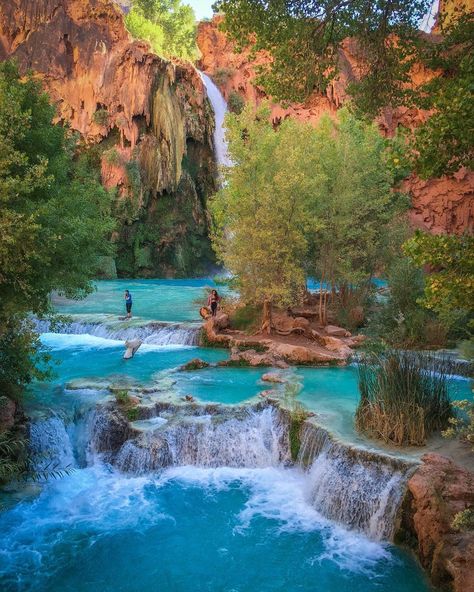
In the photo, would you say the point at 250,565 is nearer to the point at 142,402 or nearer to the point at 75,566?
the point at 75,566

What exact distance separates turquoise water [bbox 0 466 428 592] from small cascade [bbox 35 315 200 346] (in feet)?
28.0

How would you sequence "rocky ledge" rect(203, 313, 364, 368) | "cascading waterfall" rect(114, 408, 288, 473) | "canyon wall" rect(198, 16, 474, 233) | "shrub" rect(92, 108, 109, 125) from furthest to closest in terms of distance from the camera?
"shrub" rect(92, 108, 109, 125) → "canyon wall" rect(198, 16, 474, 233) → "rocky ledge" rect(203, 313, 364, 368) → "cascading waterfall" rect(114, 408, 288, 473)

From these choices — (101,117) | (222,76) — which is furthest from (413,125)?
(101,117)

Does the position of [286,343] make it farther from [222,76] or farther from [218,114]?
[222,76]

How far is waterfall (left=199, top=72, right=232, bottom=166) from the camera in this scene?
136 feet

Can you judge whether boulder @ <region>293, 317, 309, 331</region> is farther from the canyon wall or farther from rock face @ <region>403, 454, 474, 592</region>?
the canyon wall

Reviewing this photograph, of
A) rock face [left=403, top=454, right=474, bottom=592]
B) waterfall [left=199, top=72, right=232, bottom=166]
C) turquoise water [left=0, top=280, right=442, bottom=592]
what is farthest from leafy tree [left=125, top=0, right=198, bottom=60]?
rock face [left=403, top=454, right=474, bottom=592]

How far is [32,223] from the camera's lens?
30.1 ft

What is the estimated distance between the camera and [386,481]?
327 inches

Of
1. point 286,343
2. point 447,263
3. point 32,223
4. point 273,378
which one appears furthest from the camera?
point 286,343

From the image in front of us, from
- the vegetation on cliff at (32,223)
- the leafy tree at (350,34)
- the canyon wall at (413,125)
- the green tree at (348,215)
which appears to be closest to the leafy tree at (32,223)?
the vegetation on cliff at (32,223)

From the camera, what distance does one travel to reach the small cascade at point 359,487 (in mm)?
8117

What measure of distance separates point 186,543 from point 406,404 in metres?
4.20

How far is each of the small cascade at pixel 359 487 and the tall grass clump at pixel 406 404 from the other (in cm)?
70
